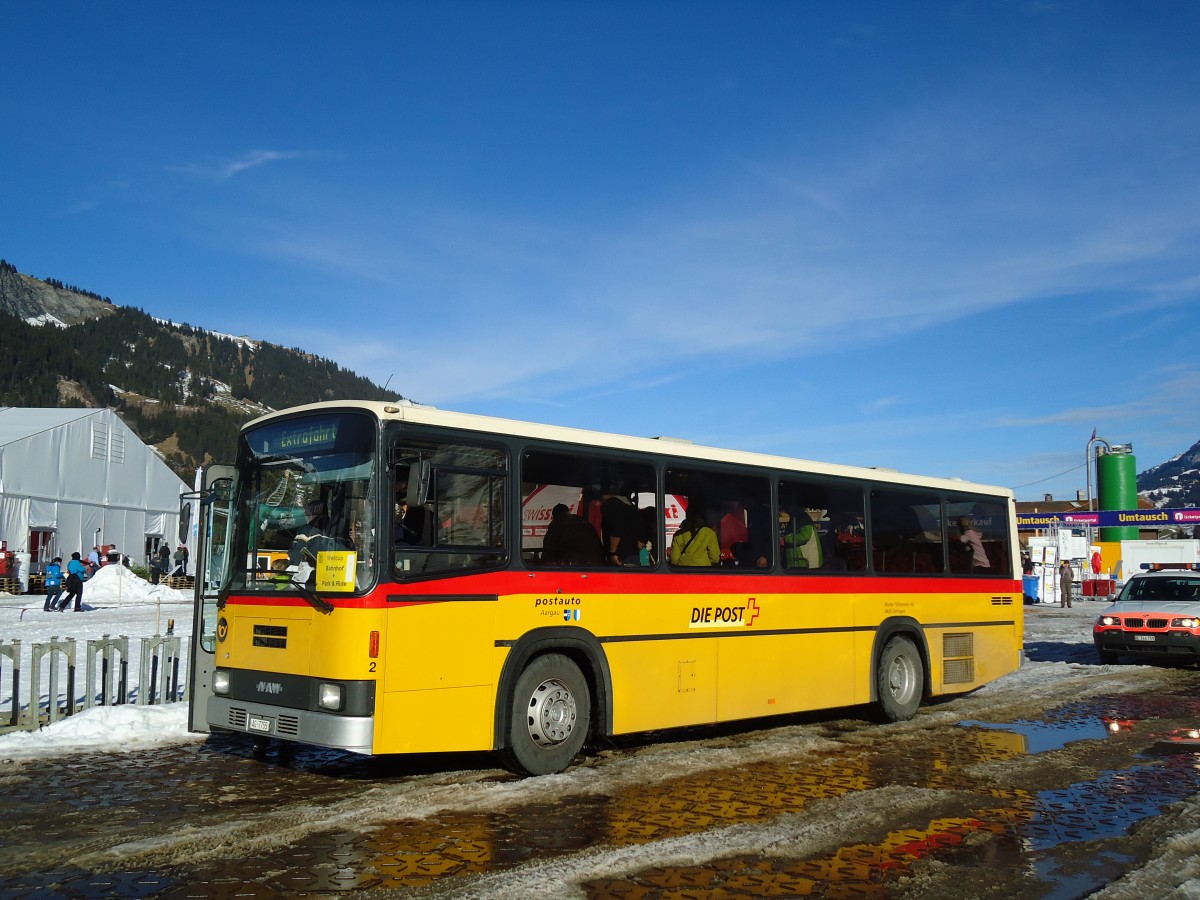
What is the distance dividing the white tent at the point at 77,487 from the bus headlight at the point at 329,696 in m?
37.5

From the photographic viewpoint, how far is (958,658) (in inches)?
551

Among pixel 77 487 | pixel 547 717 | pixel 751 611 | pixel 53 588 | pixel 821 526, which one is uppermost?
pixel 77 487

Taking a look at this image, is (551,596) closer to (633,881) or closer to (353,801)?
(353,801)

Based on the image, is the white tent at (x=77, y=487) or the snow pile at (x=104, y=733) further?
the white tent at (x=77, y=487)

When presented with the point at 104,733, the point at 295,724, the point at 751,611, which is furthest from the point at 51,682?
the point at 751,611

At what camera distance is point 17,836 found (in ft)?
22.2

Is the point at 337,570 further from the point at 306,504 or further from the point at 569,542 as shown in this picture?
the point at 569,542

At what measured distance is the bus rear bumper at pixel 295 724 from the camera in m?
7.70

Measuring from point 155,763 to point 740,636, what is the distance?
5739 millimetres

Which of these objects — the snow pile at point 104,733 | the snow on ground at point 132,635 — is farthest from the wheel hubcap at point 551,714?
the snow on ground at point 132,635

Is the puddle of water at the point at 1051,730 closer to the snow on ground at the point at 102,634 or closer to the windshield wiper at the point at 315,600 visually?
the windshield wiper at the point at 315,600

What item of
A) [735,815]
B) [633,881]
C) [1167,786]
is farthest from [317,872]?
[1167,786]

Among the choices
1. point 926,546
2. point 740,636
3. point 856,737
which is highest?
point 926,546

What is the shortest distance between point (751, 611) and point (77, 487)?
4071 cm
